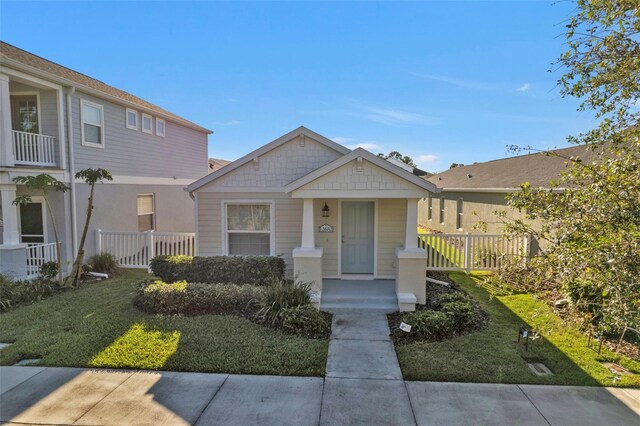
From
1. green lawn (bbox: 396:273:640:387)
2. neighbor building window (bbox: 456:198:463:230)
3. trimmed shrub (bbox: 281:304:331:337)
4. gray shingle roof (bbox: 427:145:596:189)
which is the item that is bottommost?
green lawn (bbox: 396:273:640:387)

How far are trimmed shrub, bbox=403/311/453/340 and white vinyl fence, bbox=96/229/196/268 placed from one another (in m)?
8.29

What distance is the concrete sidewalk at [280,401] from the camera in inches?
173

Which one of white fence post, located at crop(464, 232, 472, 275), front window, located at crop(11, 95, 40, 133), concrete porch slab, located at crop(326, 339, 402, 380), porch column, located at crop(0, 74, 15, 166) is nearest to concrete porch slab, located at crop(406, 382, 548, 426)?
concrete porch slab, located at crop(326, 339, 402, 380)

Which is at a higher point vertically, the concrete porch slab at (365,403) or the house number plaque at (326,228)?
the house number plaque at (326,228)

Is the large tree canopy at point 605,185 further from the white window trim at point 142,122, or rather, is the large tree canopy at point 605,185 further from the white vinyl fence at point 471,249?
the white window trim at point 142,122

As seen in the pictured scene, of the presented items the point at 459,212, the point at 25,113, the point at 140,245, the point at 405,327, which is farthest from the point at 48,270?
the point at 459,212

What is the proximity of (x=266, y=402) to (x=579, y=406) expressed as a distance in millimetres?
4100

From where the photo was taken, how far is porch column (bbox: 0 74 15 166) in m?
9.71

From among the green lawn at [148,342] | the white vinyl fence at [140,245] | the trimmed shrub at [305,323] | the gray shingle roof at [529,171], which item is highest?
the gray shingle roof at [529,171]

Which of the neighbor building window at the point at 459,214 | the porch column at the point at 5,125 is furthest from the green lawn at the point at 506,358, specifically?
the neighbor building window at the point at 459,214

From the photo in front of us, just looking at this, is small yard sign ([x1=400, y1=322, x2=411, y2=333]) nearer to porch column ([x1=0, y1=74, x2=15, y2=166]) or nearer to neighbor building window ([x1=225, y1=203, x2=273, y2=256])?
neighbor building window ([x1=225, y1=203, x2=273, y2=256])

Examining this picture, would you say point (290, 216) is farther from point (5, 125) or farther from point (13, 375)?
point (5, 125)

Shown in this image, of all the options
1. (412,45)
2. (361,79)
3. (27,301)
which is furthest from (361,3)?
(27,301)

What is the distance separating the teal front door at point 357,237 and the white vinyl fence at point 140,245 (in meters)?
5.46
